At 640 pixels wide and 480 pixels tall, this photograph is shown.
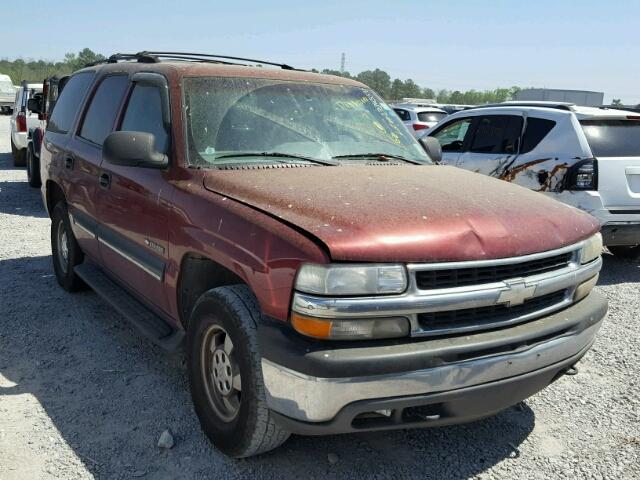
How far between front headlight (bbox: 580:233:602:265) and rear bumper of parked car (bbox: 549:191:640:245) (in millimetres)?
3099

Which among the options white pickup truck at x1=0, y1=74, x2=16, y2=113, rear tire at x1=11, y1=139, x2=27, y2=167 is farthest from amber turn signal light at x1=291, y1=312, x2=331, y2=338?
white pickup truck at x1=0, y1=74, x2=16, y2=113

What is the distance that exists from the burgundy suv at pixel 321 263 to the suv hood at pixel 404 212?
0.03 feet

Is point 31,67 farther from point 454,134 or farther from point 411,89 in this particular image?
point 454,134

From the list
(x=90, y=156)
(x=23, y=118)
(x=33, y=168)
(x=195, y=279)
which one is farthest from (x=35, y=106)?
(x=195, y=279)

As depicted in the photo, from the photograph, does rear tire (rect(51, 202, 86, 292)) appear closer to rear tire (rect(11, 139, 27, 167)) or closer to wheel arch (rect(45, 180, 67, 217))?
wheel arch (rect(45, 180, 67, 217))

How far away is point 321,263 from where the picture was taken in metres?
2.37

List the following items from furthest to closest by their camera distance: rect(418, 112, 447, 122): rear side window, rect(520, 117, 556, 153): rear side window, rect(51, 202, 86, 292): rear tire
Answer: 1. rect(418, 112, 447, 122): rear side window
2. rect(520, 117, 556, 153): rear side window
3. rect(51, 202, 86, 292): rear tire

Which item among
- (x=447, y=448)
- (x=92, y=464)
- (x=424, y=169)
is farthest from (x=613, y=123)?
(x=92, y=464)

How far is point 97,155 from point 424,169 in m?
2.37

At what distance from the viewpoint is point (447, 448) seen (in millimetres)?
3141

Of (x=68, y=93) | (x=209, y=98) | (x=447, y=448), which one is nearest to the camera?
(x=447, y=448)

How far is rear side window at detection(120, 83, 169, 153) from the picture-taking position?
3.59m

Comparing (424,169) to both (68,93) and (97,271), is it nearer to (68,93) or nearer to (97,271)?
(97,271)

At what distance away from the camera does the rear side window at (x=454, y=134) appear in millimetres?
8133
